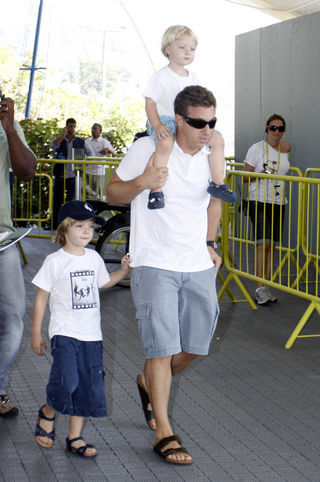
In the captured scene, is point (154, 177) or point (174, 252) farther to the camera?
point (174, 252)

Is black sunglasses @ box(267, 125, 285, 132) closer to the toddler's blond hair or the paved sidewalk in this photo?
the paved sidewalk

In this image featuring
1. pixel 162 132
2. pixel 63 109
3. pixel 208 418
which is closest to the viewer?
pixel 162 132

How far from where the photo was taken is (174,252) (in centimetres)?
443

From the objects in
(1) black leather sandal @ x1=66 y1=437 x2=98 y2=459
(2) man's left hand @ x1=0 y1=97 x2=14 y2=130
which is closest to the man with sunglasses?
(1) black leather sandal @ x1=66 y1=437 x2=98 y2=459

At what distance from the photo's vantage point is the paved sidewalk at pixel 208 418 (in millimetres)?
4371

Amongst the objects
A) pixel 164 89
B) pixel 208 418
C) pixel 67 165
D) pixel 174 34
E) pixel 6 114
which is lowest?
pixel 208 418

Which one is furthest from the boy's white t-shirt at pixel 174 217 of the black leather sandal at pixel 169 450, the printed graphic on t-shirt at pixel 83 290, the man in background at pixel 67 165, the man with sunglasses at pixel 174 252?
the man in background at pixel 67 165

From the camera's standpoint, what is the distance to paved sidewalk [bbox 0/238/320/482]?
4371 mm

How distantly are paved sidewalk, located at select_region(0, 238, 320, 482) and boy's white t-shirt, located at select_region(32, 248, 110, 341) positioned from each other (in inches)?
28.8

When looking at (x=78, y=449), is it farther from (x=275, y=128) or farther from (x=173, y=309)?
(x=275, y=128)

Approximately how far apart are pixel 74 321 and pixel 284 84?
30.6ft

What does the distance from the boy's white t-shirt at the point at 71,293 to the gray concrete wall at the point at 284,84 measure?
811 cm

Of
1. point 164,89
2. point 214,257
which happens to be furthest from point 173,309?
point 164,89

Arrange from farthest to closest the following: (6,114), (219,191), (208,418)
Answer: (208,418) → (6,114) → (219,191)
